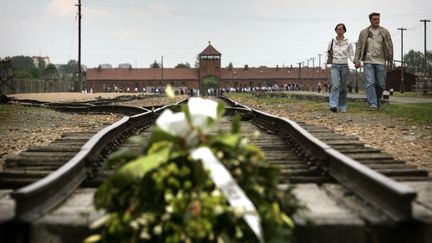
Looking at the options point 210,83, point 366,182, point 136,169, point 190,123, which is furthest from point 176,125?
point 210,83

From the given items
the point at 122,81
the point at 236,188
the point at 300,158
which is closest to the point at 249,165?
the point at 236,188

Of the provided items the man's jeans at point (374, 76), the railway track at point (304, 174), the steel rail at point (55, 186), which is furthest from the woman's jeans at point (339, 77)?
the steel rail at point (55, 186)

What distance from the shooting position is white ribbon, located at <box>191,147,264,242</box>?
2.10 m

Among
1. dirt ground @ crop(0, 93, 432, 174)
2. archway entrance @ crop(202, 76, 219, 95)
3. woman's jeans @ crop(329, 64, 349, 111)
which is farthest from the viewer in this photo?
archway entrance @ crop(202, 76, 219, 95)

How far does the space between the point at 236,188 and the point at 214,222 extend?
0.22m

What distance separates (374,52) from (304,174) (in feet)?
26.7

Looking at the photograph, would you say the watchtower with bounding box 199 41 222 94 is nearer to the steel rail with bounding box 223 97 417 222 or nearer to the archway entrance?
the archway entrance

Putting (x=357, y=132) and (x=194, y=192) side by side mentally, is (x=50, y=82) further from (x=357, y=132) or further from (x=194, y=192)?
(x=194, y=192)

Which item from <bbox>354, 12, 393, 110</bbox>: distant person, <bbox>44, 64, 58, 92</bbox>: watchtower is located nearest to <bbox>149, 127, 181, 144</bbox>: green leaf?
<bbox>354, 12, 393, 110</bbox>: distant person

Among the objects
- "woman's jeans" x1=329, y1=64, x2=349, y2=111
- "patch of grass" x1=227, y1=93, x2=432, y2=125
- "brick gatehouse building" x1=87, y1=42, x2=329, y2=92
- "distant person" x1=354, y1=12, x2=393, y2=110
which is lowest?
"patch of grass" x1=227, y1=93, x2=432, y2=125

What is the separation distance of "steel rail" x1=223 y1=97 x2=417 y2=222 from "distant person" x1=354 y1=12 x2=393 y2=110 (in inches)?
280

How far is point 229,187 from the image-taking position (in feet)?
7.32

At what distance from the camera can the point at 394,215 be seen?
2.44 m

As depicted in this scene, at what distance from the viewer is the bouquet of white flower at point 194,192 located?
2.10m
